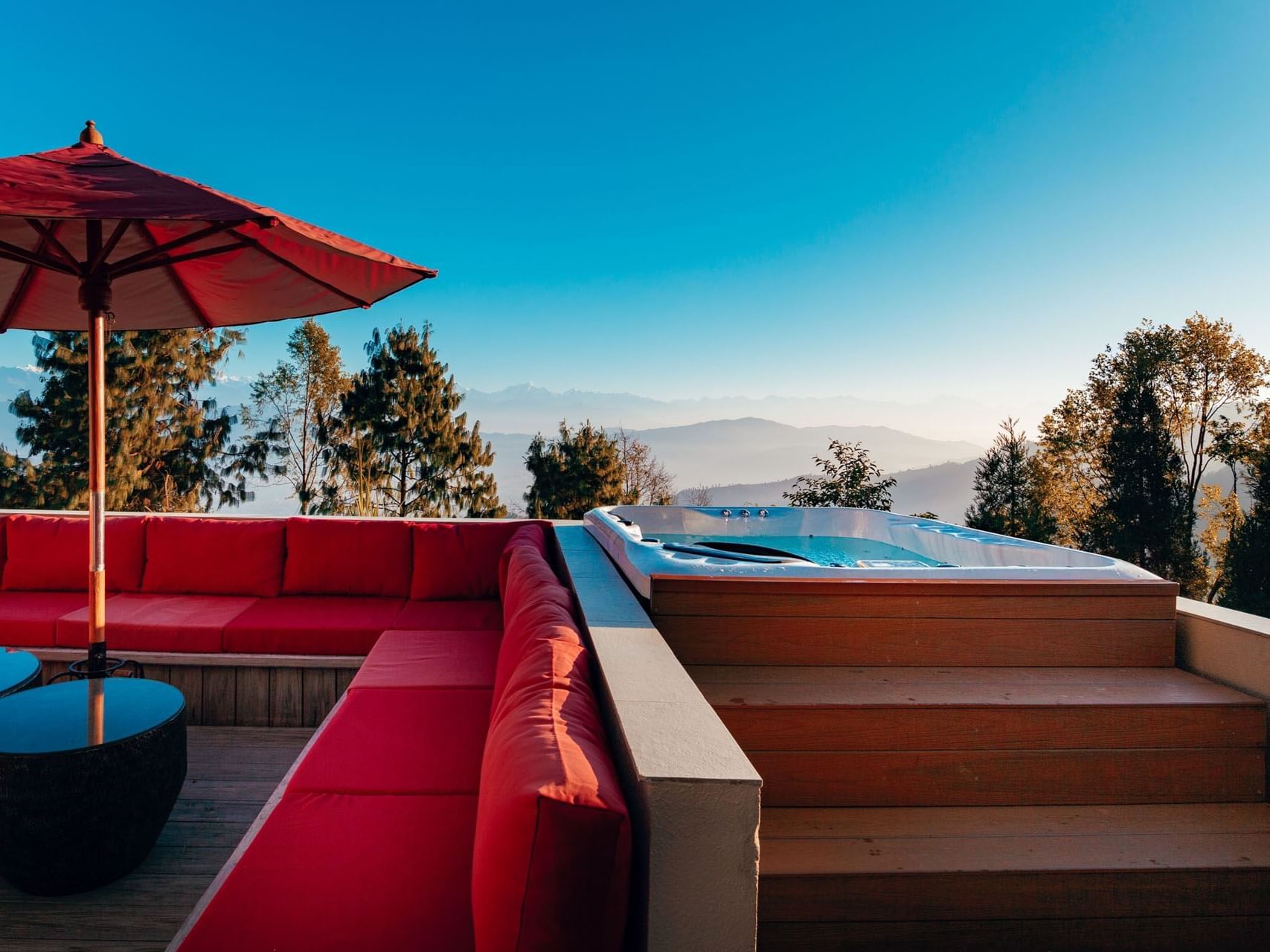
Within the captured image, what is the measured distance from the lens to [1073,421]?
18984 mm

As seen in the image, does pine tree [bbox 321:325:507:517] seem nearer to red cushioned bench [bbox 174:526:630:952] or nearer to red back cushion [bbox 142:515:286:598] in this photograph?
red back cushion [bbox 142:515:286:598]

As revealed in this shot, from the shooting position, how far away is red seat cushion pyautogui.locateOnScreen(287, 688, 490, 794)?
1465 millimetres

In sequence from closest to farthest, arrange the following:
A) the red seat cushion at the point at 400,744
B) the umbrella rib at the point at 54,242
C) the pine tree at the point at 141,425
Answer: the red seat cushion at the point at 400,744
the umbrella rib at the point at 54,242
the pine tree at the point at 141,425

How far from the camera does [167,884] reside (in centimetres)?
171

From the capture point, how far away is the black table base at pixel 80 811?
1.53 metres

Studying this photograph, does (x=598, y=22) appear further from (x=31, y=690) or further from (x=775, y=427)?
(x=775, y=427)

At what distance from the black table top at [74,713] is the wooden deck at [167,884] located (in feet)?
1.28

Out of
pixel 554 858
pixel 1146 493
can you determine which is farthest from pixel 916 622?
pixel 1146 493

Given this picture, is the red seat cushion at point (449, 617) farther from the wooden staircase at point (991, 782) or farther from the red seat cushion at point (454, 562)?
the wooden staircase at point (991, 782)

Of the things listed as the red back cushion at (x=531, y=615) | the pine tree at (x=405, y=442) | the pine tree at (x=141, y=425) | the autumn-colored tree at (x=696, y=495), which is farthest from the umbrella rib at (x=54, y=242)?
the autumn-colored tree at (x=696, y=495)

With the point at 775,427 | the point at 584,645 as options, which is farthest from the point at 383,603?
the point at 775,427

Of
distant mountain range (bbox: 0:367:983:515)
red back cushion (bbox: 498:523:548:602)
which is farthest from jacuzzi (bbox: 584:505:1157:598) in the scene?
distant mountain range (bbox: 0:367:983:515)

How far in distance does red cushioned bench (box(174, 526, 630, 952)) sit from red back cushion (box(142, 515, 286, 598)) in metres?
1.41

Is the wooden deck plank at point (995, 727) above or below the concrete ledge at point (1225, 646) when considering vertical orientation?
below
